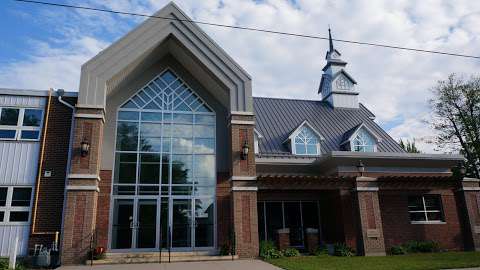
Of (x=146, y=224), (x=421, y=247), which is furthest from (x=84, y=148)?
(x=421, y=247)

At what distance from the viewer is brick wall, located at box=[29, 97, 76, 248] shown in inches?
→ 576

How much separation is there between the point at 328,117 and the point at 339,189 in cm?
842

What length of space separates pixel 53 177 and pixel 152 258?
17.4 feet

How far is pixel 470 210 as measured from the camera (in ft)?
59.0

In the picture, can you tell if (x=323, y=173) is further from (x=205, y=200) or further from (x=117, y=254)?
(x=117, y=254)

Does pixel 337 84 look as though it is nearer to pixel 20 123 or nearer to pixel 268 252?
pixel 268 252

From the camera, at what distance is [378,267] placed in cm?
1180

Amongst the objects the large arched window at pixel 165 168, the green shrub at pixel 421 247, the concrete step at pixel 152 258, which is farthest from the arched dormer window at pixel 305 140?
the concrete step at pixel 152 258

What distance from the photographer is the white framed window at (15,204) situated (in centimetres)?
1462

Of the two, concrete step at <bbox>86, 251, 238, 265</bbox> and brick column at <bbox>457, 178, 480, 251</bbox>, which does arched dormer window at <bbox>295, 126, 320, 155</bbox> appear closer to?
brick column at <bbox>457, 178, 480, 251</bbox>

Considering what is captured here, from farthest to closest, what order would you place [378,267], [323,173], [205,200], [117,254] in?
[323,173], [205,200], [117,254], [378,267]

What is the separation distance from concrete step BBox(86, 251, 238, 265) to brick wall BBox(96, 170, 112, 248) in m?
1.01

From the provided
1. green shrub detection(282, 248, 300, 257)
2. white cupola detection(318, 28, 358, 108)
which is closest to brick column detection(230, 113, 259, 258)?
green shrub detection(282, 248, 300, 257)

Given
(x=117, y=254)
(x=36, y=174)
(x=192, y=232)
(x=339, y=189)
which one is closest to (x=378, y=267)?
(x=339, y=189)
